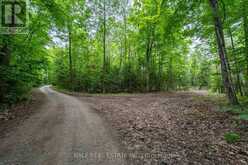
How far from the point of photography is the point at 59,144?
3.74 metres

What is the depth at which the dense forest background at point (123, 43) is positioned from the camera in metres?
7.37

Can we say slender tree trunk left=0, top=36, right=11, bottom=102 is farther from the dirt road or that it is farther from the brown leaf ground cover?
the brown leaf ground cover

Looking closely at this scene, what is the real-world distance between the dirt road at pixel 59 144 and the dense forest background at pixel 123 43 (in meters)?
4.27

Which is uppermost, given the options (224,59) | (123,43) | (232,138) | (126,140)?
(123,43)

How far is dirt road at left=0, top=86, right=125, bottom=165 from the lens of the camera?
3053 mm

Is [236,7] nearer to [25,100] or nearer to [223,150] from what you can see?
[223,150]

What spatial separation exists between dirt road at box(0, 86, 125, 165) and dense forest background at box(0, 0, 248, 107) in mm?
4268

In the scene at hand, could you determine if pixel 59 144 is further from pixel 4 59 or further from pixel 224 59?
pixel 224 59

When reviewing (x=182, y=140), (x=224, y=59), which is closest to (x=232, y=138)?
(x=182, y=140)

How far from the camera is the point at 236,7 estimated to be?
23.7ft

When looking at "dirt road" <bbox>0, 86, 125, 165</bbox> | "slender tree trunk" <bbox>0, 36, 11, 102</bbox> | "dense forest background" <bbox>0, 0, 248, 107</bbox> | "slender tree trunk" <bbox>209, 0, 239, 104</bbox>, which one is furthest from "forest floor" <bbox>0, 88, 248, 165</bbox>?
"dense forest background" <bbox>0, 0, 248, 107</bbox>

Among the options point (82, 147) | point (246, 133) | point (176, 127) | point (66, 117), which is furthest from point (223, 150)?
point (66, 117)

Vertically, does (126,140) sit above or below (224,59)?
below

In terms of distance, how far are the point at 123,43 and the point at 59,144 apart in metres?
21.0
